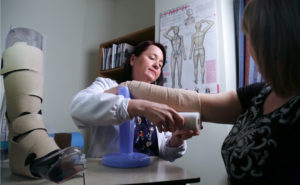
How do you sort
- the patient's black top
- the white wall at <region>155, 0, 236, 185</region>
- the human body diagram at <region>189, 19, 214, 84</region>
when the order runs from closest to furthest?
the patient's black top, the white wall at <region>155, 0, 236, 185</region>, the human body diagram at <region>189, 19, 214, 84</region>

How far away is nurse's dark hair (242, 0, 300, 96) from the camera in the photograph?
552 millimetres

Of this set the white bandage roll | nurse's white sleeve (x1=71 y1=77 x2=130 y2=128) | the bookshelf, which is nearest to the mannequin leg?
nurse's white sleeve (x1=71 y1=77 x2=130 y2=128)

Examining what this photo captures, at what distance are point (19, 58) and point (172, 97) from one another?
0.55 m

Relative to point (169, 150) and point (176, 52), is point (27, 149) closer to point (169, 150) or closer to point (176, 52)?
point (169, 150)

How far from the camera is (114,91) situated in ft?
2.95

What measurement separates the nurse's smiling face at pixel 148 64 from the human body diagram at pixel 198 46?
363mm

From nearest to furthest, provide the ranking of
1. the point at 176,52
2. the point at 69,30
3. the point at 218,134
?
the point at 218,134, the point at 176,52, the point at 69,30

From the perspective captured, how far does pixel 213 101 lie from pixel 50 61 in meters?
1.95

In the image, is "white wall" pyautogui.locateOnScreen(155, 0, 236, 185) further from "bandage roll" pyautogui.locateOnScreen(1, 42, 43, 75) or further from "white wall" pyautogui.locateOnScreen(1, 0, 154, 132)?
"bandage roll" pyautogui.locateOnScreen(1, 42, 43, 75)

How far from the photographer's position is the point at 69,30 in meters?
2.42

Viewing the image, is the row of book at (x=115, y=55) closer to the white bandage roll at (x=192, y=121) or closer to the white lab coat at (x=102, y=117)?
the white lab coat at (x=102, y=117)

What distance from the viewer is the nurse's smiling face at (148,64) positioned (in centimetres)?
125

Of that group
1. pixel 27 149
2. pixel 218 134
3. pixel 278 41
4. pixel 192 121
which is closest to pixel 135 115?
pixel 192 121

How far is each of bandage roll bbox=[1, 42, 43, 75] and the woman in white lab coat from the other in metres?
0.25
